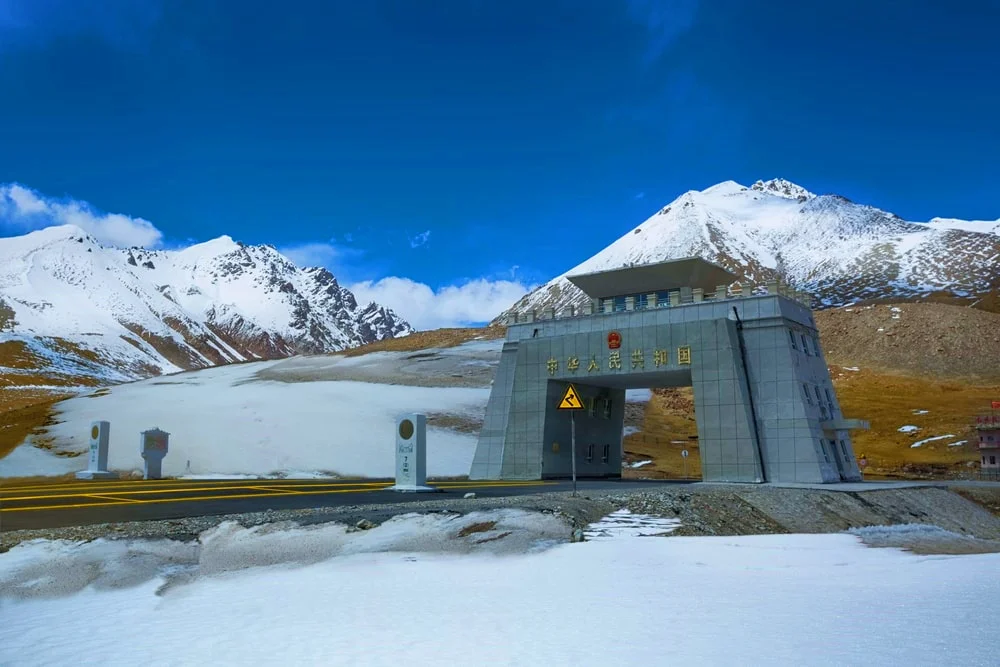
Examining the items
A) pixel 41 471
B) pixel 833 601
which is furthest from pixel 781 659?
pixel 41 471

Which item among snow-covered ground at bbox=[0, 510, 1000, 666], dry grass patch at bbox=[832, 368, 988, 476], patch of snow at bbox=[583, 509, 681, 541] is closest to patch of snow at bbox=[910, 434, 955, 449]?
dry grass patch at bbox=[832, 368, 988, 476]

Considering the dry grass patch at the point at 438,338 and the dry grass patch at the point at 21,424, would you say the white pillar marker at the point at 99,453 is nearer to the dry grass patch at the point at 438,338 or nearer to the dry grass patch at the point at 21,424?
the dry grass patch at the point at 21,424

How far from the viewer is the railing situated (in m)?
29.7

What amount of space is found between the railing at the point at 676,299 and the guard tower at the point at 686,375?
0.21 feet

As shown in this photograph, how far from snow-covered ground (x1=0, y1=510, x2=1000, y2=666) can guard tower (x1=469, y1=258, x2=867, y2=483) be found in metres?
13.7

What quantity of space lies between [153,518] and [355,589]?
6347 mm

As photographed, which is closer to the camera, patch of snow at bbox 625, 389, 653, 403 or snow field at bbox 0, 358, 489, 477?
snow field at bbox 0, 358, 489, 477

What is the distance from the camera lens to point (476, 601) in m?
9.38

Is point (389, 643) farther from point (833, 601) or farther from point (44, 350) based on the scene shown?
point (44, 350)

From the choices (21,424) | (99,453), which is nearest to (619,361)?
(99,453)

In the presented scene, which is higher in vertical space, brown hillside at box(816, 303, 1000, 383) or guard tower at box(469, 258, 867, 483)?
brown hillside at box(816, 303, 1000, 383)

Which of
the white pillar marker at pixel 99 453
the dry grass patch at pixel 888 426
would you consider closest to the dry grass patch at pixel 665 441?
the dry grass patch at pixel 888 426

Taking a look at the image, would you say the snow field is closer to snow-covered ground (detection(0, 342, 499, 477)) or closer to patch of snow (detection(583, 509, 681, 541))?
snow-covered ground (detection(0, 342, 499, 477))

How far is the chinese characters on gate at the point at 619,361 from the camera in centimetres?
2928
